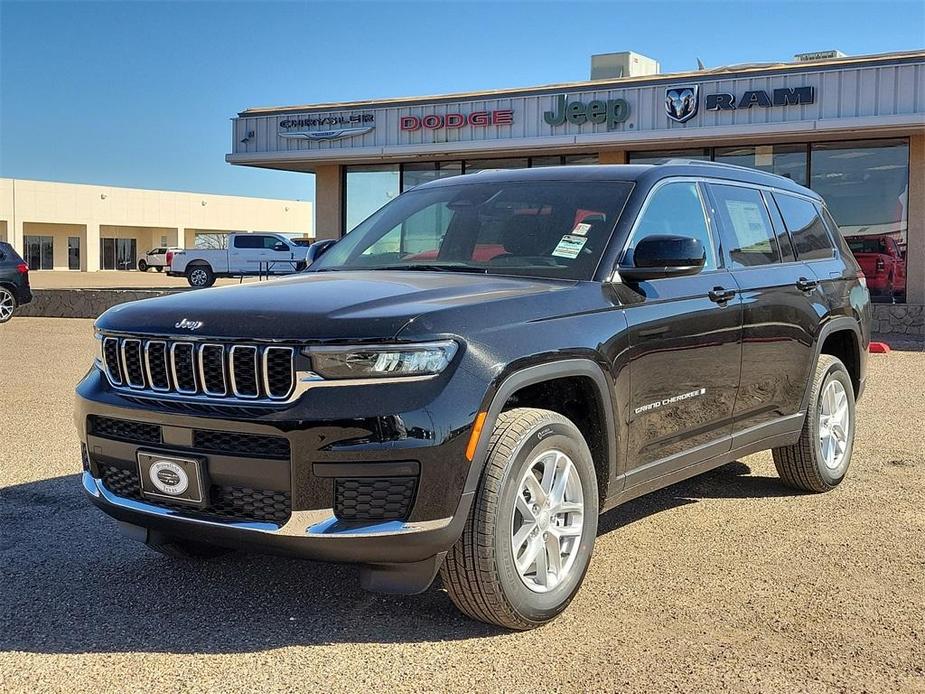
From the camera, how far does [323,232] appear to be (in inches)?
979

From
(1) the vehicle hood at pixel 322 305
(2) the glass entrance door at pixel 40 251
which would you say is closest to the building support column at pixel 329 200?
(1) the vehicle hood at pixel 322 305

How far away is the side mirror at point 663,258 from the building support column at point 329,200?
20820mm

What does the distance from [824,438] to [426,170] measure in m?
18.6

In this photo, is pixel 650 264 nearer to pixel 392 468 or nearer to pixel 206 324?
pixel 392 468

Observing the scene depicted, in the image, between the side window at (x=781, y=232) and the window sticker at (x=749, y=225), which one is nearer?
the window sticker at (x=749, y=225)

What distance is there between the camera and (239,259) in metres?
35.4

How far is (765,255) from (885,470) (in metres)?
2.10

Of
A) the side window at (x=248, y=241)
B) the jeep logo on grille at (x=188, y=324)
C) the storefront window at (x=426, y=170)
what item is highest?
the storefront window at (x=426, y=170)

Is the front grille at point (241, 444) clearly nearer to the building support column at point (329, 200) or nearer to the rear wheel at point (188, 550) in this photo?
the rear wheel at point (188, 550)

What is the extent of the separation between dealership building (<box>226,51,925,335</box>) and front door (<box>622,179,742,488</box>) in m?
13.9

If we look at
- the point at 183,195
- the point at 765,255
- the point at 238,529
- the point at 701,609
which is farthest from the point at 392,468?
the point at 183,195

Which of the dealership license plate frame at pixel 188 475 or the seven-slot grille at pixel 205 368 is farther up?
the seven-slot grille at pixel 205 368

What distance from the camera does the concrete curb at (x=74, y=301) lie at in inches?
874

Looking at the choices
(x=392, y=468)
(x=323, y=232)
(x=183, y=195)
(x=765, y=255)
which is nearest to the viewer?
(x=392, y=468)
